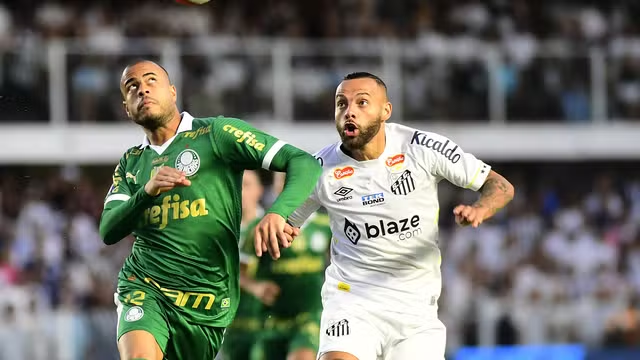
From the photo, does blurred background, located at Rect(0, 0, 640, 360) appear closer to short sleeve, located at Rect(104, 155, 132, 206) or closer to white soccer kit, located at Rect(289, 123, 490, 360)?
white soccer kit, located at Rect(289, 123, 490, 360)

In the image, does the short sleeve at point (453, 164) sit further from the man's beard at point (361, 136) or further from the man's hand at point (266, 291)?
the man's hand at point (266, 291)

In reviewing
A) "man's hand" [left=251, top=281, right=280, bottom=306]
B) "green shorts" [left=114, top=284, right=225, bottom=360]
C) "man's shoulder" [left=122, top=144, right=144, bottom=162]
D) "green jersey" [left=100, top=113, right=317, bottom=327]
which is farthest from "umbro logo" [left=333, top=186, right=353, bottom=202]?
"man's hand" [left=251, top=281, right=280, bottom=306]

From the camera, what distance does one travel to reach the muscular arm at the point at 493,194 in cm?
738

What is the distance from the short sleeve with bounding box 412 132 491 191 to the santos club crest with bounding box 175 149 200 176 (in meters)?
1.43

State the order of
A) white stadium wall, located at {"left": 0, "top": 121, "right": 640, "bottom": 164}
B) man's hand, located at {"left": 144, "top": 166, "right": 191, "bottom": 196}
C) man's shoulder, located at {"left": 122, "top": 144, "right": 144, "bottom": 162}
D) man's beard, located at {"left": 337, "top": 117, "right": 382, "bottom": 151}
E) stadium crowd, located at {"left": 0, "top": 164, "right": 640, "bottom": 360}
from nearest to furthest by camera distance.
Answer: man's hand, located at {"left": 144, "top": 166, "right": 191, "bottom": 196} → man's shoulder, located at {"left": 122, "top": 144, "right": 144, "bottom": 162} → man's beard, located at {"left": 337, "top": 117, "right": 382, "bottom": 151} → stadium crowd, located at {"left": 0, "top": 164, "right": 640, "bottom": 360} → white stadium wall, located at {"left": 0, "top": 121, "right": 640, "bottom": 164}

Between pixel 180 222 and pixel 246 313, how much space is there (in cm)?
338

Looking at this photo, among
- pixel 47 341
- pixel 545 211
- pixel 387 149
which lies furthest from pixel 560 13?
pixel 387 149

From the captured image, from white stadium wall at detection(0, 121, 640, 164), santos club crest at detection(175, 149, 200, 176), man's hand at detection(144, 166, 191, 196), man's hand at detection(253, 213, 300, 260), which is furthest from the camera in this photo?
white stadium wall at detection(0, 121, 640, 164)

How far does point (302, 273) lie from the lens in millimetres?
10414

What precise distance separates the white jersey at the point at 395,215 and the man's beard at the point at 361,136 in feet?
0.49

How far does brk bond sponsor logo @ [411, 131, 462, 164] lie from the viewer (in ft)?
25.7

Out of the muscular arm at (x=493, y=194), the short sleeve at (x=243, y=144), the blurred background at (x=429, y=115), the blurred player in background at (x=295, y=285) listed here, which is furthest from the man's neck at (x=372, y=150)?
the blurred background at (x=429, y=115)

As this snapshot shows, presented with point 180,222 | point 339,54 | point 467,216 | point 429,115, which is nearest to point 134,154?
point 180,222

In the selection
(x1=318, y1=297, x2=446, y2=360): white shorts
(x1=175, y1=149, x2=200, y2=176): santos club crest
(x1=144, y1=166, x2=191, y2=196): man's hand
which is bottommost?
(x1=318, y1=297, x2=446, y2=360): white shorts
